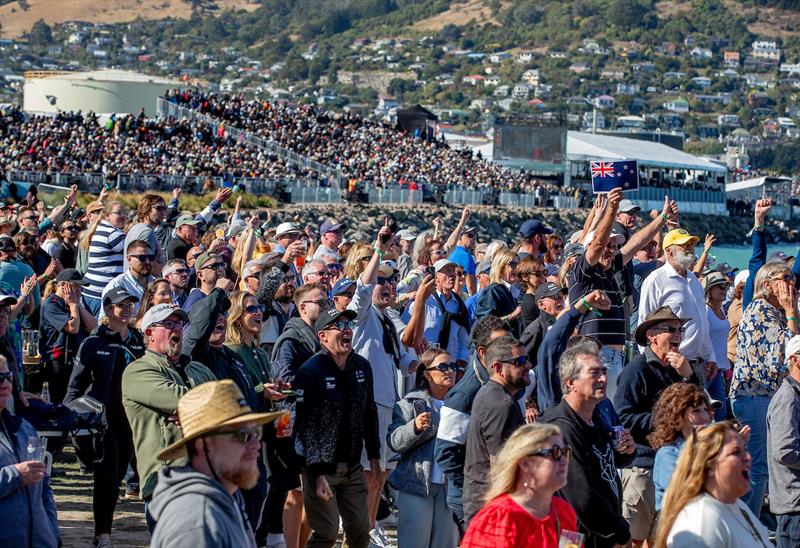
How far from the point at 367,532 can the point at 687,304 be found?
9.47ft

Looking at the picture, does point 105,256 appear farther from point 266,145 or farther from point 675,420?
point 266,145

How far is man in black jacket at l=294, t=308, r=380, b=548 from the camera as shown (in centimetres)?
775

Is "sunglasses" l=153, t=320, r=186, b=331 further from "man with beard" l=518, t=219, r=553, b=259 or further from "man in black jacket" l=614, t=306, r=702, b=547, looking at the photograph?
"man with beard" l=518, t=219, r=553, b=259

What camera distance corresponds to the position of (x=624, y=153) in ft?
259

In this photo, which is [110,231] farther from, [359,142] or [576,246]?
[359,142]

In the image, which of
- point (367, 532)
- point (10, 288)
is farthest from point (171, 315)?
point (10, 288)

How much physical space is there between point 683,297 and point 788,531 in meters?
2.18

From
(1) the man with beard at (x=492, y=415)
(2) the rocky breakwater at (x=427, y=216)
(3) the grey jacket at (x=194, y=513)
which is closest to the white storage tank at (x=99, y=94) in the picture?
(2) the rocky breakwater at (x=427, y=216)

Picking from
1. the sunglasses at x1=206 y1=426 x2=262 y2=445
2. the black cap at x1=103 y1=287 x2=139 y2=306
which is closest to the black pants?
the black cap at x1=103 y1=287 x2=139 y2=306

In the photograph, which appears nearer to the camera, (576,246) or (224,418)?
(224,418)

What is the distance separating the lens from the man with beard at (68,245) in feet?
42.9

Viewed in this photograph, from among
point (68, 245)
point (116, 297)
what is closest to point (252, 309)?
point (116, 297)

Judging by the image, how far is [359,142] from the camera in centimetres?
5997

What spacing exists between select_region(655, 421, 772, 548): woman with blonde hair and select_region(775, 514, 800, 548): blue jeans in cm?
217
